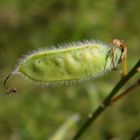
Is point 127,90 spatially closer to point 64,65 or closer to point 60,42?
point 64,65

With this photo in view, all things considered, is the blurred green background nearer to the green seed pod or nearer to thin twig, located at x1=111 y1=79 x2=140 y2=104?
thin twig, located at x1=111 y1=79 x2=140 y2=104

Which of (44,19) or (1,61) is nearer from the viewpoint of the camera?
(1,61)

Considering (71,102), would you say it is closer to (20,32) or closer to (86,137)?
(86,137)

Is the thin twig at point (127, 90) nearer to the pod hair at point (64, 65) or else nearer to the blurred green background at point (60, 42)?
the pod hair at point (64, 65)

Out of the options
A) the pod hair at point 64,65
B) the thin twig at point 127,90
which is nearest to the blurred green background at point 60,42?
the thin twig at point 127,90

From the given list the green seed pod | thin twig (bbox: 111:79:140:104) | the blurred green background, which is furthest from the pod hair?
the blurred green background

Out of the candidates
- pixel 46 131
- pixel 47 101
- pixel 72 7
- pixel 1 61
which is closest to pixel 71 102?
pixel 47 101

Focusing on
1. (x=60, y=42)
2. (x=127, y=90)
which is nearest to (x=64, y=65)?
(x=127, y=90)
